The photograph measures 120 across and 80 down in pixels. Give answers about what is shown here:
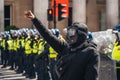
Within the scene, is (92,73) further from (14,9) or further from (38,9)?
(14,9)

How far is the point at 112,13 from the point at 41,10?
6706mm

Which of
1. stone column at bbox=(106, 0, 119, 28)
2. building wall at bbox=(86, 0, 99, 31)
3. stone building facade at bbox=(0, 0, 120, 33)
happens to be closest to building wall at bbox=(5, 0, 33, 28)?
stone building facade at bbox=(0, 0, 120, 33)

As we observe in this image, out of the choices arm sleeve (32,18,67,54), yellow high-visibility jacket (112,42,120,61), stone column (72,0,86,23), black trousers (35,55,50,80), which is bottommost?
black trousers (35,55,50,80)

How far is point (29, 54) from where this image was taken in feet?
54.1

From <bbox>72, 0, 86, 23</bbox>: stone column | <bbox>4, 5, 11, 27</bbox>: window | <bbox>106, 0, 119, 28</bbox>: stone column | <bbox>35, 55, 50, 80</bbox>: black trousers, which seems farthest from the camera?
<bbox>4, 5, 11, 27</bbox>: window

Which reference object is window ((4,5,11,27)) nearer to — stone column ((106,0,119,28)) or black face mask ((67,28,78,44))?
stone column ((106,0,119,28))

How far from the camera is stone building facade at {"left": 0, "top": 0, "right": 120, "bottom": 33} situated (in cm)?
4038

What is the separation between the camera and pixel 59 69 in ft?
16.0

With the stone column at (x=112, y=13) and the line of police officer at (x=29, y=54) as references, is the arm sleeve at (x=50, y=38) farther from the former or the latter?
the stone column at (x=112, y=13)

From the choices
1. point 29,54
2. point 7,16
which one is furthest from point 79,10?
point 29,54

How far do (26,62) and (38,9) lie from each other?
2356 centimetres

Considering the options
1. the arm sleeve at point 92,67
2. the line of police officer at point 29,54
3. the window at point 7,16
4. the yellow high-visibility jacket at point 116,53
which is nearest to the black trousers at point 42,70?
the line of police officer at point 29,54

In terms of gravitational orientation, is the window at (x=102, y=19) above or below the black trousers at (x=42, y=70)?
above

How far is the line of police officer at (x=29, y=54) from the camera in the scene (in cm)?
1302
